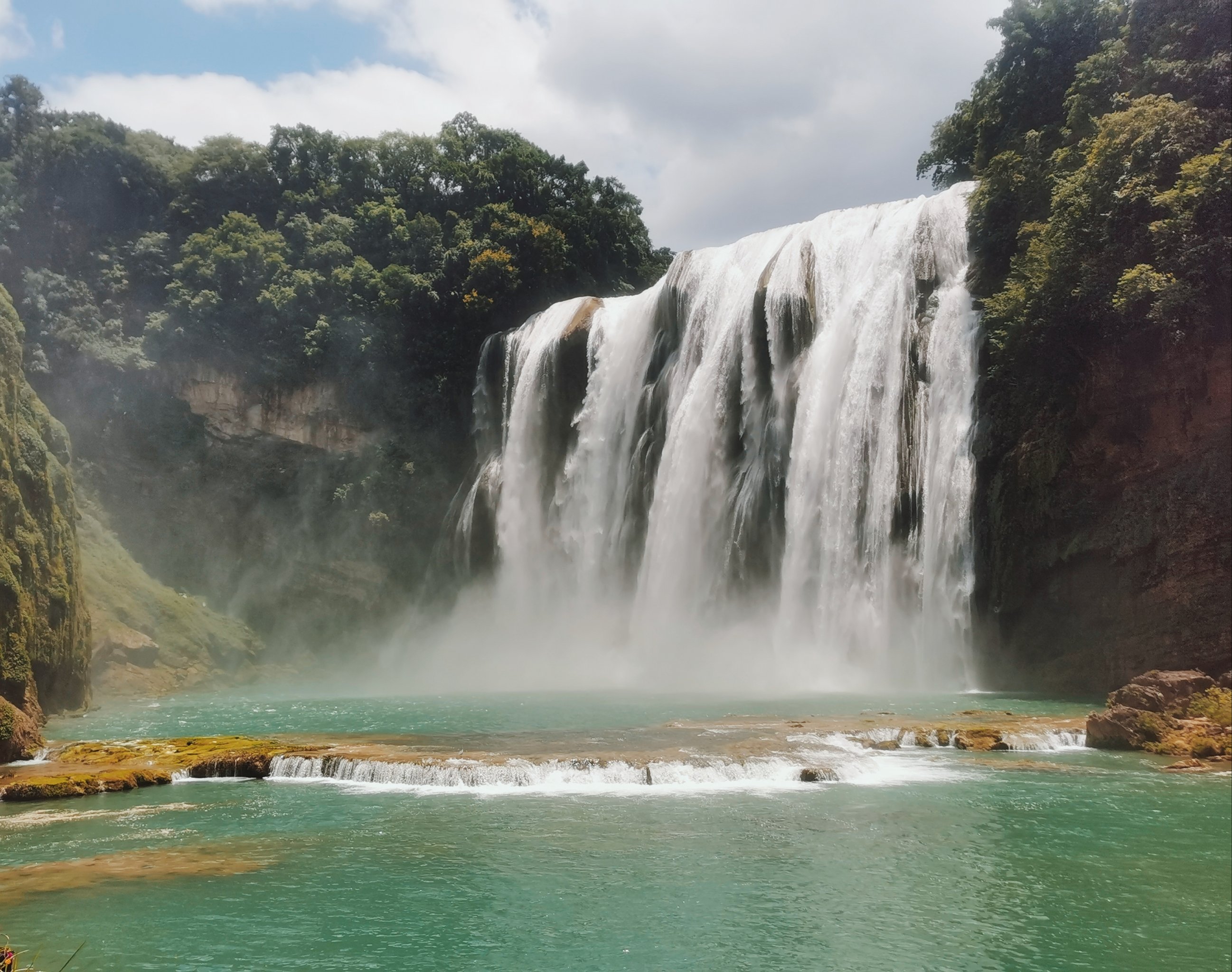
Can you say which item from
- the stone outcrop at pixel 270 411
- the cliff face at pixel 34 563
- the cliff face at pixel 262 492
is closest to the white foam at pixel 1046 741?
the cliff face at pixel 34 563

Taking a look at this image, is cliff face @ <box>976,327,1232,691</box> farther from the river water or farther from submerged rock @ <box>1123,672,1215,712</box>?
the river water

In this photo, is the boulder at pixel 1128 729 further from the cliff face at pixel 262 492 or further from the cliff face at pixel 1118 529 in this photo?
the cliff face at pixel 262 492

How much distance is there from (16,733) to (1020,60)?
112ft

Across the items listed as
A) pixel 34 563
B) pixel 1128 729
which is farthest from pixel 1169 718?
pixel 34 563

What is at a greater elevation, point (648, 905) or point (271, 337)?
point (271, 337)

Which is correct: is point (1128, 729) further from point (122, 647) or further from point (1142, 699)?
point (122, 647)

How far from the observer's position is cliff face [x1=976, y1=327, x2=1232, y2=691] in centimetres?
2383

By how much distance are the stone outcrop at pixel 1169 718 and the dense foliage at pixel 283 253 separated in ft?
113

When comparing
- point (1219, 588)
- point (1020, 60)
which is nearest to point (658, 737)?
point (1219, 588)

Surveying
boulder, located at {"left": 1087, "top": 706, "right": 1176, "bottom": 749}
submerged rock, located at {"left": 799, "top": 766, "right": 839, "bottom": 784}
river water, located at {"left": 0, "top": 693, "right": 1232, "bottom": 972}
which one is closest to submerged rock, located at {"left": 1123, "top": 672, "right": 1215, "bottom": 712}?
boulder, located at {"left": 1087, "top": 706, "right": 1176, "bottom": 749}

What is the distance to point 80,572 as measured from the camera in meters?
29.5

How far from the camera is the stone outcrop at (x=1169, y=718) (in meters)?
17.8

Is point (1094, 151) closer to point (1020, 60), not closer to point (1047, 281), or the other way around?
point (1047, 281)

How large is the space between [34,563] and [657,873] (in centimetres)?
1948
